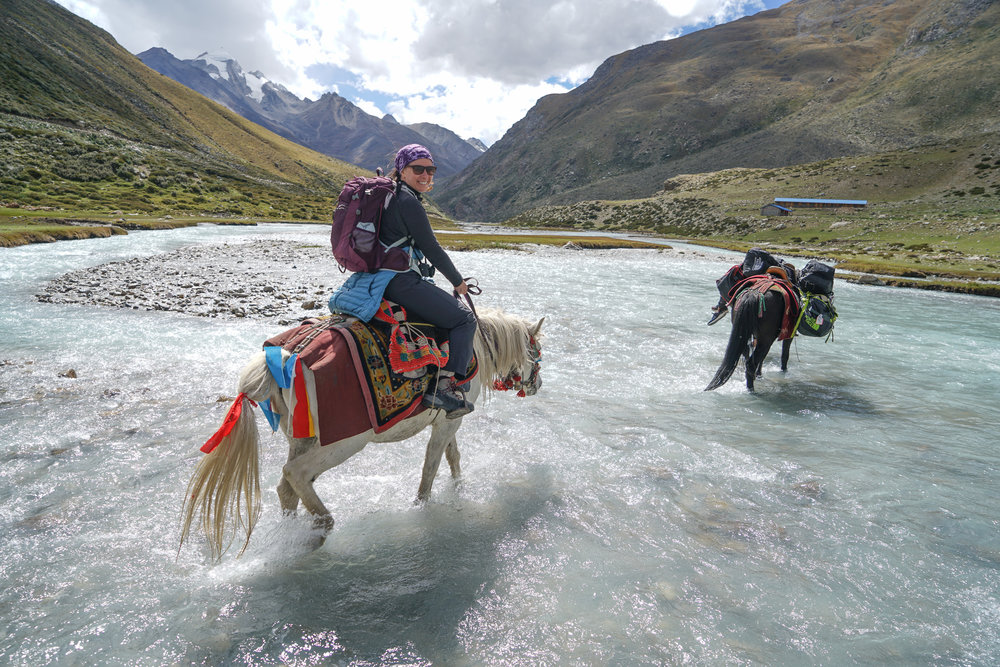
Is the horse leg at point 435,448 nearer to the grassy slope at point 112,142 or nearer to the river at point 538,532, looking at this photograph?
the river at point 538,532

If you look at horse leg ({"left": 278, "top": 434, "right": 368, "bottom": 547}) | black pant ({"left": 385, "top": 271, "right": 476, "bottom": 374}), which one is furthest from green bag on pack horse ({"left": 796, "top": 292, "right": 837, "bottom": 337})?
horse leg ({"left": 278, "top": 434, "right": 368, "bottom": 547})

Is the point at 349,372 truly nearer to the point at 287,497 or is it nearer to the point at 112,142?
the point at 287,497

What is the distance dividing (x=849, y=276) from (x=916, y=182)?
57.7 meters

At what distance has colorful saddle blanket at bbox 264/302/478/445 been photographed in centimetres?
375

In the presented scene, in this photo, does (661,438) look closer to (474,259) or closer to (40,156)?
(474,259)

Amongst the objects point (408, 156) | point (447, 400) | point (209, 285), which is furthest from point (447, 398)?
point (209, 285)

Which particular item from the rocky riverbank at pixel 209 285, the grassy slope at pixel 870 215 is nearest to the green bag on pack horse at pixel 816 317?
the rocky riverbank at pixel 209 285

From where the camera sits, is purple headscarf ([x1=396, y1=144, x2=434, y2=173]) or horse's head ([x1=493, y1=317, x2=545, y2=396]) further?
horse's head ([x1=493, y1=317, x2=545, y2=396])

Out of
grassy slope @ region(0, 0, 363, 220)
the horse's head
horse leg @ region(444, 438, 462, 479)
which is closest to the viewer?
horse leg @ region(444, 438, 462, 479)

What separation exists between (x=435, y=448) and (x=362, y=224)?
2428 millimetres

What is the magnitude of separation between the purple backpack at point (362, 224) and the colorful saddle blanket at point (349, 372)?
0.49m

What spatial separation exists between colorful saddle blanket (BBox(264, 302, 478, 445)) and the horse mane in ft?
2.82

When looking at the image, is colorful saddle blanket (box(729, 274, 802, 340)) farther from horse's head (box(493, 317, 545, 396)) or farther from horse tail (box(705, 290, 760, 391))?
horse's head (box(493, 317, 545, 396))

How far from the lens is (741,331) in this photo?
898cm
